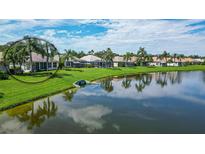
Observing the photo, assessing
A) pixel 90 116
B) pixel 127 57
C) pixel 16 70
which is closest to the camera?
pixel 90 116

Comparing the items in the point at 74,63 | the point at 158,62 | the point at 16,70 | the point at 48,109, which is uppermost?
the point at 158,62

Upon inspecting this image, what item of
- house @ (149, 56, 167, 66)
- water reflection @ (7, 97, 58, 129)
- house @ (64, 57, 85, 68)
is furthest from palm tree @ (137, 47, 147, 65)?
water reflection @ (7, 97, 58, 129)

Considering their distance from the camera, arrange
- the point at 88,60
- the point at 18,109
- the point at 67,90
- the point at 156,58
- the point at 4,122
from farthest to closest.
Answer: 1. the point at 156,58
2. the point at 88,60
3. the point at 67,90
4. the point at 18,109
5. the point at 4,122

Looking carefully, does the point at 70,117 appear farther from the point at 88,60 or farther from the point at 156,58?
the point at 156,58

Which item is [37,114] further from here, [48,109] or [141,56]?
[141,56]

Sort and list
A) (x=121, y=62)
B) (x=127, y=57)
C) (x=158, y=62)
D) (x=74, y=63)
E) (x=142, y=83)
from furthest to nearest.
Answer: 1. (x=158, y=62)
2. (x=127, y=57)
3. (x=121, y=62)
4. (x=74, y=63)
5. (x=142, y=83)

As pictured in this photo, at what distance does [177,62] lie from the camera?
4198 inches

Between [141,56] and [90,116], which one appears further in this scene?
[141,56]

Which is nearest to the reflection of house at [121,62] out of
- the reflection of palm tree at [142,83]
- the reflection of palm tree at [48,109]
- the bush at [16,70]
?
the reflection of palm tree at [142,83]

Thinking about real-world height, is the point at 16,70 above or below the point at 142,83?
above

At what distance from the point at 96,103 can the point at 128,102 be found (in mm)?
2880

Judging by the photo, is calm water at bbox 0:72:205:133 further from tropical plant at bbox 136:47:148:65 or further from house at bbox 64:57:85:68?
tropical plant at bbox 136:47:148:65

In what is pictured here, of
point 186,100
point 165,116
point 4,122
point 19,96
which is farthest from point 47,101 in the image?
point 186,100

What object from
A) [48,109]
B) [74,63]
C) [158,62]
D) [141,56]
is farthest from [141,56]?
[48,109]
